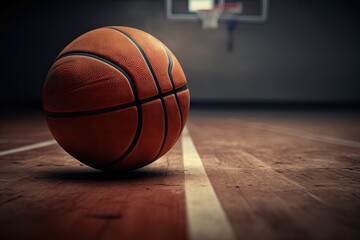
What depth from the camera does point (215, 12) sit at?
1316cm

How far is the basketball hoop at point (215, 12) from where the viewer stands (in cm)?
1313

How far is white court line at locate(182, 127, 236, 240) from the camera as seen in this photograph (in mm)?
1504

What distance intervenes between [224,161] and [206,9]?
1057 centimetres

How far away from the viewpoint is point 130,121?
95.0 inches

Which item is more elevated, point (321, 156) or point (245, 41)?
point (245, 41)

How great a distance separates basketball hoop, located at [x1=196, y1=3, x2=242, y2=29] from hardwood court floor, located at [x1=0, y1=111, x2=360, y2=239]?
1020 cm

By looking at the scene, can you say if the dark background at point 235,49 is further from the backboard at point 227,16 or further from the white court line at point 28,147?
the white court line at point 28,147

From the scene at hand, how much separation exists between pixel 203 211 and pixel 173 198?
0.26m

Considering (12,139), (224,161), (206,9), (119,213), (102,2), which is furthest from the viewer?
(102,2)

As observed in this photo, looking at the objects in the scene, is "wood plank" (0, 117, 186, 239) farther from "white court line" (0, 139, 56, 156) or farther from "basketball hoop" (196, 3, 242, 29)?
"basketball hoop" (196, 3, 242, 29)

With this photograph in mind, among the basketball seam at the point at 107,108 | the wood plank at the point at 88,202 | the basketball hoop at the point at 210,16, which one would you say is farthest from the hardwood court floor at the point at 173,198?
the basketball hoop at the point at 210,16

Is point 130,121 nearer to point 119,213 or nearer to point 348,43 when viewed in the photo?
point 119,213

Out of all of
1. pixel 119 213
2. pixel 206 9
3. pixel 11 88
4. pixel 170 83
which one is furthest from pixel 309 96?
pixel 119 213

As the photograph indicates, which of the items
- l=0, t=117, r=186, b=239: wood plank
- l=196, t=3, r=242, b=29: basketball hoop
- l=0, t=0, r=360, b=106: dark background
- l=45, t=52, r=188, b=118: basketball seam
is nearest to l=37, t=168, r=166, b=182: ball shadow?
l=0, t=117, r=186, b=239: wood plank
